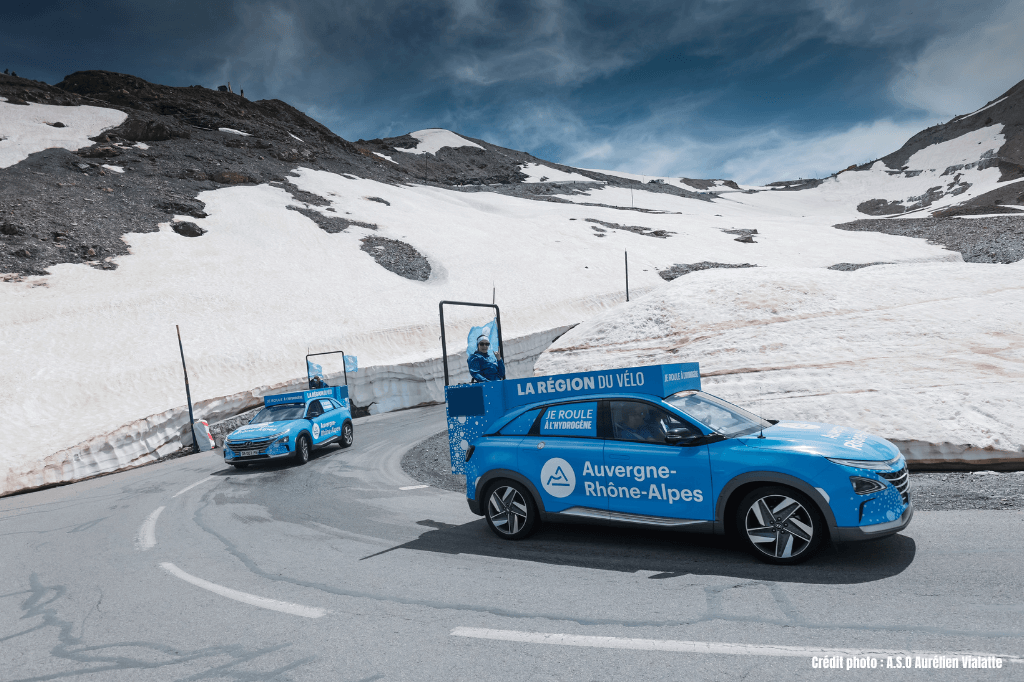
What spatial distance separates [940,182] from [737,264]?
84.2 metres

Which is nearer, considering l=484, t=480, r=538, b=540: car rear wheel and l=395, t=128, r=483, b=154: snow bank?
l=484, t=480, r=538, b=540: car rear wheel

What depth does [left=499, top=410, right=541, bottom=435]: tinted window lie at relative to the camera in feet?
20.7

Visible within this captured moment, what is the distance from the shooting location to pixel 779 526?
491 cm

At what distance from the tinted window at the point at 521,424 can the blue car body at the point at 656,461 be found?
0.01m

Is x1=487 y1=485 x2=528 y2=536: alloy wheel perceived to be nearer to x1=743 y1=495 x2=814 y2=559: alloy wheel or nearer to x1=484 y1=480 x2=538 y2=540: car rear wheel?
Answer: x1=484 y1=480 x2=538 y2=540: car rear wheel

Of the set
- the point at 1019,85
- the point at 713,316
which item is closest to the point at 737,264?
the point at 713,316

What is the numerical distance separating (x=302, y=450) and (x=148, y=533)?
545cm

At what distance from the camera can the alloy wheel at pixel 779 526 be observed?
189 inches

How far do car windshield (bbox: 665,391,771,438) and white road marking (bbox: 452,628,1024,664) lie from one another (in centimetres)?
203

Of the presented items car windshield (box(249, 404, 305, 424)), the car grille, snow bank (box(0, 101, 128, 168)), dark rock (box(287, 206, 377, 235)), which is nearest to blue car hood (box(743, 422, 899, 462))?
the car grille

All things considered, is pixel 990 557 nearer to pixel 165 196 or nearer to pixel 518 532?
pixel 518 532

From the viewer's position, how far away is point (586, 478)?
5785 mm

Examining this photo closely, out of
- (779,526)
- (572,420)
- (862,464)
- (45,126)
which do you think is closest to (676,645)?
(779,526)

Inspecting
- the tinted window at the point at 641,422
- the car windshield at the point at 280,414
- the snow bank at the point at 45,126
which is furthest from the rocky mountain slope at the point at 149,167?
the tinted window at the point at 641,422
